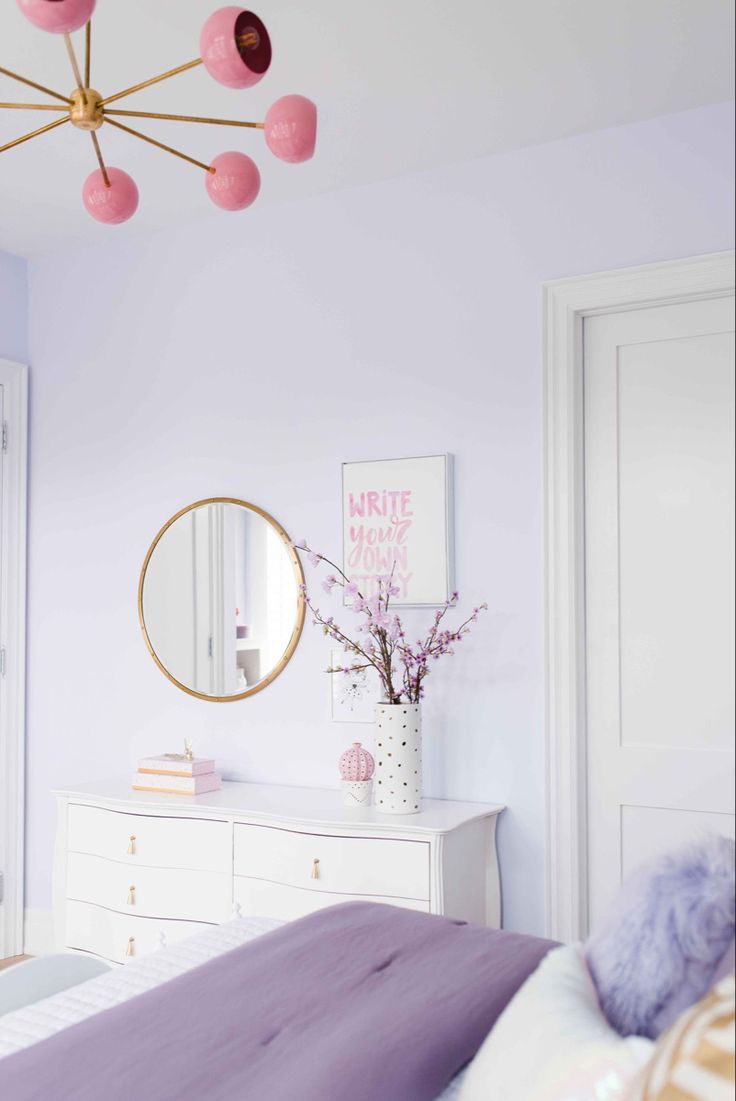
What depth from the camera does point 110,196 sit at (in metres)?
1.97

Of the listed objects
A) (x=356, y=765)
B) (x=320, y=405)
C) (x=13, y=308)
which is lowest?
(x=356, y=765)

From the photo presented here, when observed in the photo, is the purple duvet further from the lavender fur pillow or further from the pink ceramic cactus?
the pink ceramic cactus

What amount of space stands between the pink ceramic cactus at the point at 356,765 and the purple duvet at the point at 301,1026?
98 centimetres

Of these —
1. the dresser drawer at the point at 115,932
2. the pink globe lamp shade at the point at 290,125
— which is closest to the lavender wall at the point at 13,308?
the dresser drawer at the point at 115,932

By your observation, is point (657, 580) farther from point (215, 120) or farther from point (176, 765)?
point (215, 120)

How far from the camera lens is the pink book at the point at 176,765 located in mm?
3049

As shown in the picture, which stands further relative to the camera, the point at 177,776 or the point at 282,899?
Result: the point at 177,776

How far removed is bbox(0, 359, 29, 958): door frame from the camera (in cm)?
363

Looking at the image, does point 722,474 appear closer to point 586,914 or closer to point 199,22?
point 586,914

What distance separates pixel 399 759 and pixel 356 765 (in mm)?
148

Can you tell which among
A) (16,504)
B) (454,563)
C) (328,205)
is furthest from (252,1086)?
(16,504)

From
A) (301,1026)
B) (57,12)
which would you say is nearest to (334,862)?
(301,1026)

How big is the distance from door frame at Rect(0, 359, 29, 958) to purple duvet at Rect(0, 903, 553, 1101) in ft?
6.96

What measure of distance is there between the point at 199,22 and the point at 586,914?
90.7 inches
